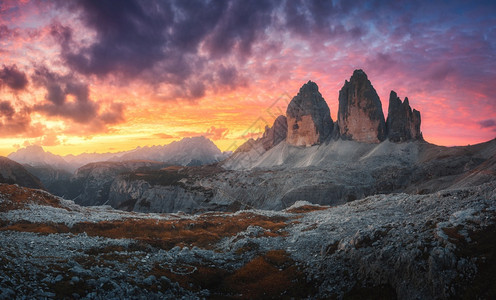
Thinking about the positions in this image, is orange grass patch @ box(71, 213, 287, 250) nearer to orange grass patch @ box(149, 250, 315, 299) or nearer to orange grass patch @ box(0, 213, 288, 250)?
orange grass patch @ box(0, 213, 288, 250)

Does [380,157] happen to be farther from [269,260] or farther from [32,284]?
[32,284]

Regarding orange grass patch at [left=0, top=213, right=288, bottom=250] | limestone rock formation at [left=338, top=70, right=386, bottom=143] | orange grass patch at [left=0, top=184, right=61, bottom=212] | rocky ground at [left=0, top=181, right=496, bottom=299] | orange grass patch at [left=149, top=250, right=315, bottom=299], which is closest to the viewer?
rocky ground at [left=0, top=181, right=496, bottom=299]

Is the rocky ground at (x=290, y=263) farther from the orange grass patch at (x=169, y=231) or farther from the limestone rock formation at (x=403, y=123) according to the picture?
the limestone rock formation at (x=403, y=123)

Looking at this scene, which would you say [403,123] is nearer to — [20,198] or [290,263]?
[290,263]

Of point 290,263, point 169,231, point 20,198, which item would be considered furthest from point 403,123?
point 20,198

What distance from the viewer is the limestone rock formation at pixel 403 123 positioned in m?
177

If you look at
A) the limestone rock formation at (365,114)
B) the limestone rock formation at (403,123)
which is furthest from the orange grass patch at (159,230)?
the limestone rock formation at (365,114)

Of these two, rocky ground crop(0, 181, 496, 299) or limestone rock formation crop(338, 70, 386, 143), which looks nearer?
rocky ground crop(0, 181, 496, 299)

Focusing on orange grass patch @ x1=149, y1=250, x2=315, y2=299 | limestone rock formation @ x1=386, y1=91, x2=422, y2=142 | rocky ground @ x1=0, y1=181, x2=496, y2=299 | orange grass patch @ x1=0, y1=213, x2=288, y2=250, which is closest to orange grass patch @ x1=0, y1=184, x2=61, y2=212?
orange grass patch @ x1=0, y1=213, x2=288, y2=250

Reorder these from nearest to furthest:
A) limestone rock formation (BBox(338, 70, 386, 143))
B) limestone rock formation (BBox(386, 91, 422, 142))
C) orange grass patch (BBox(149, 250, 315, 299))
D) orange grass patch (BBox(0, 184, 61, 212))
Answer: orange grass patch (BBox(149, 250, 315, 299)) → orange grass patch (BBox(0, 184, 61, 212)) → limestone rock formation (BBox(386, 91, 422, 142)) → limestone rock formation (BBox(338, 70, 386, 143))

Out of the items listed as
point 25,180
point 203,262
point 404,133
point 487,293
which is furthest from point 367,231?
point 25,180

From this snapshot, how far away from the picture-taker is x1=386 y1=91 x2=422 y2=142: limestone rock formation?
17738cm

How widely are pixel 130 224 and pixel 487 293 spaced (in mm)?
46739

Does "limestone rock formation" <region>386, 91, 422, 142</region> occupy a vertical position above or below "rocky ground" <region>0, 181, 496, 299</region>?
above
